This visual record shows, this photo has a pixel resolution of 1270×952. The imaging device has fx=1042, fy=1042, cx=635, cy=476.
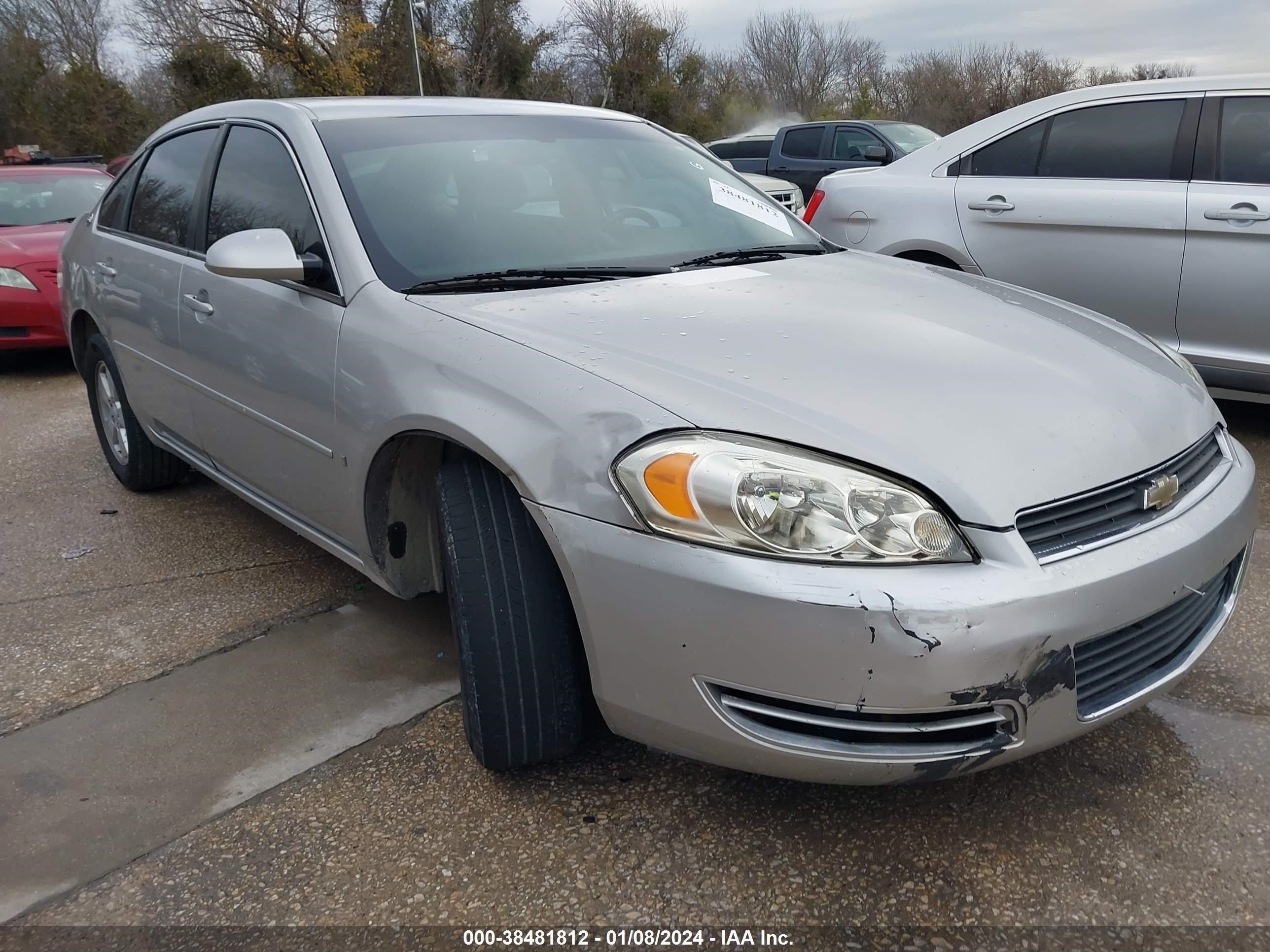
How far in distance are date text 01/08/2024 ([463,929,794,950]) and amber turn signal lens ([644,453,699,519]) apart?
2.35 ft

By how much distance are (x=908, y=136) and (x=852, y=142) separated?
2.24 feet

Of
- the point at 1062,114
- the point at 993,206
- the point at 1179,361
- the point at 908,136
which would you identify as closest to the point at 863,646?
the point at 1179,361

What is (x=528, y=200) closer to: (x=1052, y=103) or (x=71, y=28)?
(x=1052, y=103)

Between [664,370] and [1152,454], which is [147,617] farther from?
[1152,454]

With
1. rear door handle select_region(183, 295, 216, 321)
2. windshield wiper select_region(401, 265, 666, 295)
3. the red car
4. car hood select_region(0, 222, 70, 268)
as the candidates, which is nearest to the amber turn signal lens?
windshield wiper select_region(401, 265, 666, 295)

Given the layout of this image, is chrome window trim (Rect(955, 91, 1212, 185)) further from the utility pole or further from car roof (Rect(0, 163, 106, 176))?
the utility pole

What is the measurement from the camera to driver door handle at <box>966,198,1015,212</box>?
4.73m

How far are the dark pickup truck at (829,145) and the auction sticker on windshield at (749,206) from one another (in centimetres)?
802

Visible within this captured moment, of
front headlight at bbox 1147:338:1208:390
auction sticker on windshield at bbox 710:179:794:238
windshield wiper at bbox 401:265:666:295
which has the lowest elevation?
front headlight at bbox 1147:338:1208:390

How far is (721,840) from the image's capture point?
202cm

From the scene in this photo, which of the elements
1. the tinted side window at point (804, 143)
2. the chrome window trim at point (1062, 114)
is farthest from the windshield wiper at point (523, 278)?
the tinted side window at point (804, 143)

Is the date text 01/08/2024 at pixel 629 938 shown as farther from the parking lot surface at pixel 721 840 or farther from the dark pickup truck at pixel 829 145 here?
the dark pickup truck at pixel 829 145

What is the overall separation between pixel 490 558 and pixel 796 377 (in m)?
0.68

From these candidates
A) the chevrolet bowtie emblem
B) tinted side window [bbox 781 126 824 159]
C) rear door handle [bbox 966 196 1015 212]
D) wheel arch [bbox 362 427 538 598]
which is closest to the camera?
the chevrolet bowtie emblem
